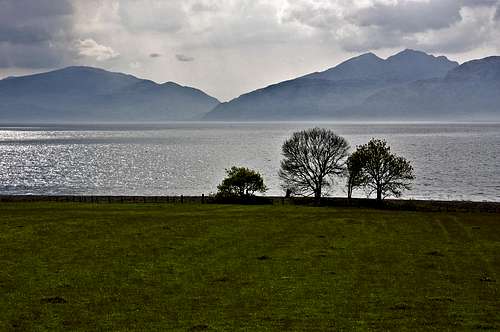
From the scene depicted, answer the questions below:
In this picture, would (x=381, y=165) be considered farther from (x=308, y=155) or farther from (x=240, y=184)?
(x=240, y=184)

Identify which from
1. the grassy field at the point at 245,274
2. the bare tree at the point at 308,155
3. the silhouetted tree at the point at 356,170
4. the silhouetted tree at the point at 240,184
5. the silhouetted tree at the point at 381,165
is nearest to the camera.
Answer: the grassy field at the point at 245,274

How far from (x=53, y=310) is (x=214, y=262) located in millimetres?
12381

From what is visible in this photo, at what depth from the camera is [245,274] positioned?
32.8m

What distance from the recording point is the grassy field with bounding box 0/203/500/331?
80.3 feet

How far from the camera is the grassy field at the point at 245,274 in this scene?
24484 mm

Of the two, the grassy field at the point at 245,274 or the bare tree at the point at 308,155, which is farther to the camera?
the bare tree at the point at 308,155

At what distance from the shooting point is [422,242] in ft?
149

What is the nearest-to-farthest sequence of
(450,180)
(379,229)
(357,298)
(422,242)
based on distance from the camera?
(357,298) < (422,242) < (379,229) < (450,180)

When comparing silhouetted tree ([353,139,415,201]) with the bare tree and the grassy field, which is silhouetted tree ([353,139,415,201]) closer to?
the bare tree

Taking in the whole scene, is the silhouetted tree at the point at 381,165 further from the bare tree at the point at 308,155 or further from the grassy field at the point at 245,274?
the grassy field at the point at 245,274

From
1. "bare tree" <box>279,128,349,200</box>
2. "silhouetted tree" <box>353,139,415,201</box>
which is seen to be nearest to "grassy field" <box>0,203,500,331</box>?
"silhouetted tree" <box>353,139,415,201</box>

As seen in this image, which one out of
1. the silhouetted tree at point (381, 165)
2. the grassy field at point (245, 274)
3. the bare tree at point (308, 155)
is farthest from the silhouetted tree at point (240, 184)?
the grassy field at point (245, 274)

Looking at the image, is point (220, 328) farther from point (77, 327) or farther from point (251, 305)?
point (77, 327)

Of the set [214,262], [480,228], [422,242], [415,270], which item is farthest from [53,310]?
[480,228]
